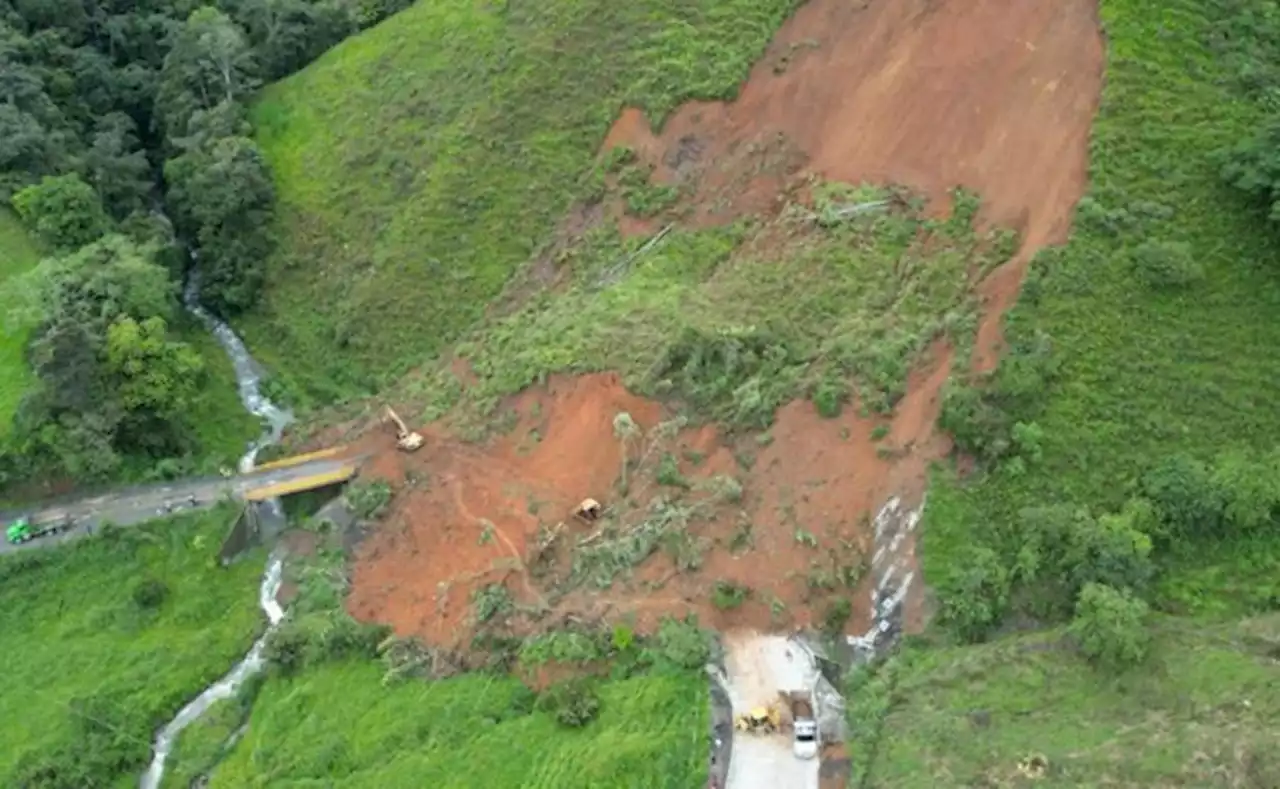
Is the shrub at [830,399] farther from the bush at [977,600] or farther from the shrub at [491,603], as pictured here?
the shrub at [491,603]

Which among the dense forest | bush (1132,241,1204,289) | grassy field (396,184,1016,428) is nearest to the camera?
bush (1132,241,1204,289)

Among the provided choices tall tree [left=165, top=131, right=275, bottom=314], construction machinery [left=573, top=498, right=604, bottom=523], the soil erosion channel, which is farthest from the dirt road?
tall tree [left=165, top=131, right=275, bottom=314]

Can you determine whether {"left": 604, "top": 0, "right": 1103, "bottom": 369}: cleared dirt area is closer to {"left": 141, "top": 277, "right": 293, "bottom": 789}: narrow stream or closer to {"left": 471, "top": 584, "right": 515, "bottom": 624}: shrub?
{"left": 471, "top": 584, "right": 515, "bottom": 624}: shrub

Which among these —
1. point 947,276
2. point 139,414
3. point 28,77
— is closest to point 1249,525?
point 947,276

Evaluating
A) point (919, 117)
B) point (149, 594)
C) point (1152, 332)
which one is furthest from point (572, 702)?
point (919, 117)

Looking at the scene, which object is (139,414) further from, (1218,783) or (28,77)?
(1218,783)

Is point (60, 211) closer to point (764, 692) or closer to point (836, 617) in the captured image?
point (764, 692)

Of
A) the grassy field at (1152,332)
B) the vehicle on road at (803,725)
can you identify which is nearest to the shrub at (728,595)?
the vehicle on road at (803,725)
